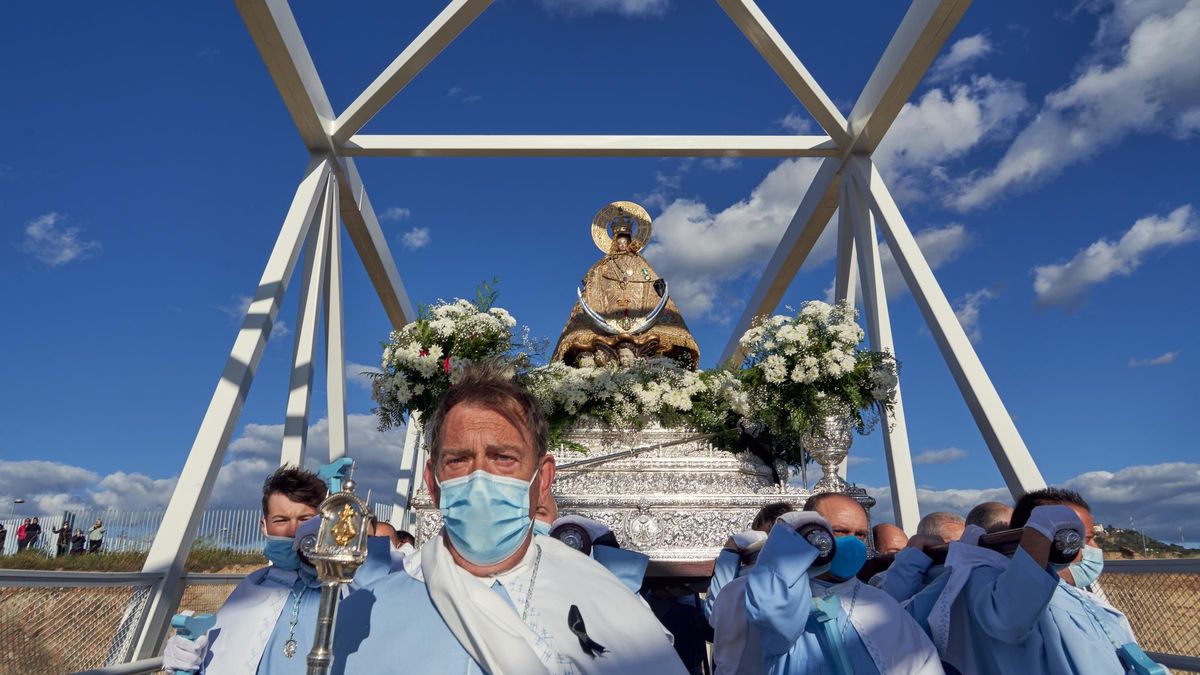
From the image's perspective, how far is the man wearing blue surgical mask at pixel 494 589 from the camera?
1664 millimetres

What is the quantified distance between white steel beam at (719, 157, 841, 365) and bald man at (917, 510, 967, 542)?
5847mm

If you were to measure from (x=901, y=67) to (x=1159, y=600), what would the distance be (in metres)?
5.72

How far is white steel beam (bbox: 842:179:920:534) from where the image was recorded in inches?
362

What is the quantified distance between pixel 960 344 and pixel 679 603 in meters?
4.22

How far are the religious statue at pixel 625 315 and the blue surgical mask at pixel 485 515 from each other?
296 inches

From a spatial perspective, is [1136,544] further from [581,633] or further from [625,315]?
[625,315]

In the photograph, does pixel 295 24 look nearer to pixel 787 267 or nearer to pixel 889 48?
pixel 889 48

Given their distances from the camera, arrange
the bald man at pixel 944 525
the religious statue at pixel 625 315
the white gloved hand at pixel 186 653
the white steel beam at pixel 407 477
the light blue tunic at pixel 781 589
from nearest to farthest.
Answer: the light blue tunic at pixel 781 589 < the white gloved hand at pixel 186 653 < the bald man at pixel 944 525 < the religious statue at pixel 625 315 < the white steel beam at pixel 407 477

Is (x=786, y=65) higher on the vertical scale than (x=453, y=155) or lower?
lower

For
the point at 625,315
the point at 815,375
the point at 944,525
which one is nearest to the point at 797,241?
the point at 625,315

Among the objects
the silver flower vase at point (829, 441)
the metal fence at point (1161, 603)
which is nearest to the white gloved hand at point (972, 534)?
the metal fence at point (1161, 603)

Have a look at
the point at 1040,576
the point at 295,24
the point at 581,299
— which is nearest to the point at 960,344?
the point at 581,299

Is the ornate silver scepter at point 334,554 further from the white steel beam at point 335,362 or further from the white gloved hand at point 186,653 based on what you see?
the white steel beam at point 335,362

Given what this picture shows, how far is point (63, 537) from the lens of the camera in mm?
10977
